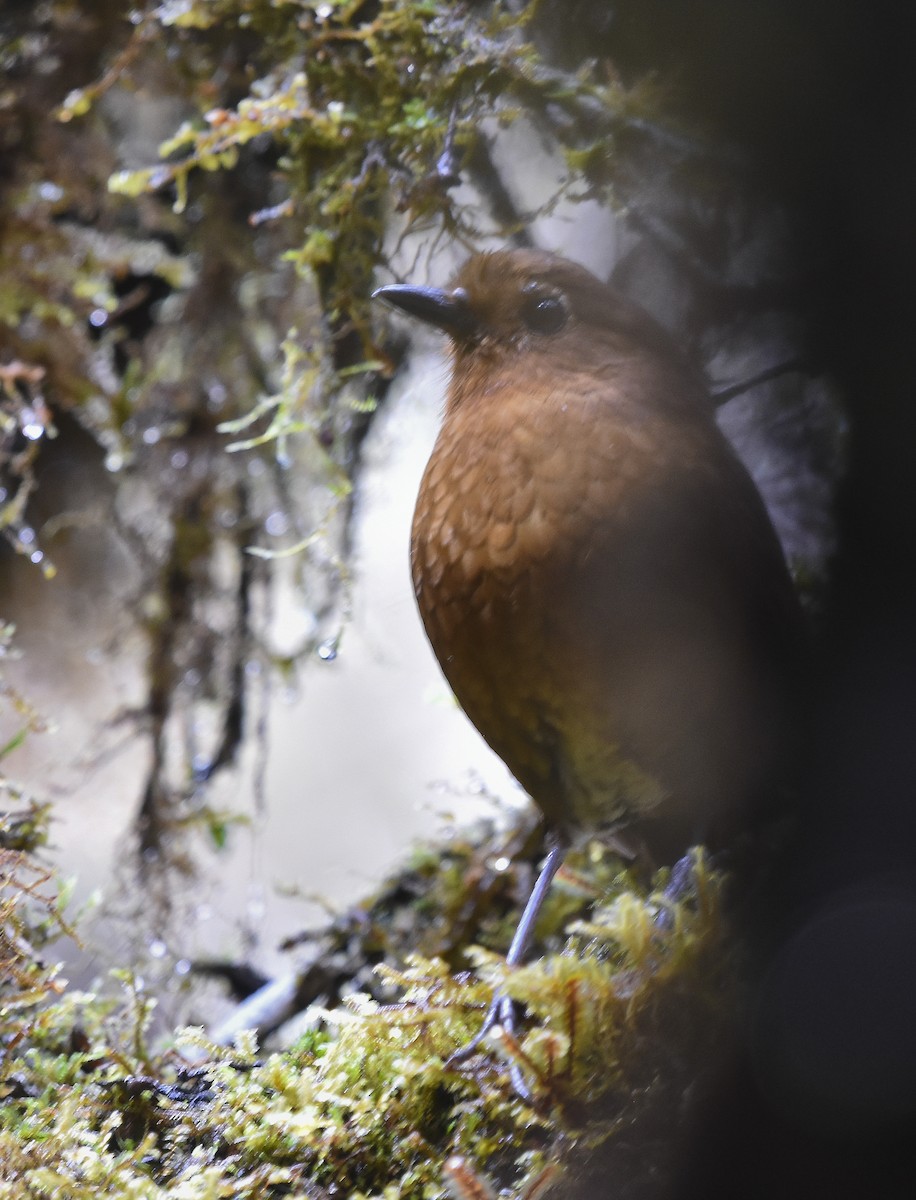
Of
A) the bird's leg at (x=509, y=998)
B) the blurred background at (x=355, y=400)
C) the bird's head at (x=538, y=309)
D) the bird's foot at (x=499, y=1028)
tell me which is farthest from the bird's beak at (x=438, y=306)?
the bird's foot at (x=499, y=1028)

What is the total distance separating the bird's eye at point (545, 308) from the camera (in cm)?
124

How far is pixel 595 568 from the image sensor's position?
3.56 feet

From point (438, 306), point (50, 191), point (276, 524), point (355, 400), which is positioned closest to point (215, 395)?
point (276, 524)

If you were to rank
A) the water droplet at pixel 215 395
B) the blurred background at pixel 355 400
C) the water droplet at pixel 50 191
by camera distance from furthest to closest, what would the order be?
the water droplet at pixel 215 395
the water droplet at pixel 50 191
the blurred background at pixel 355 400

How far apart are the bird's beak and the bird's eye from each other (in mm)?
74

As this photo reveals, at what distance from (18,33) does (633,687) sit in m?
1.79

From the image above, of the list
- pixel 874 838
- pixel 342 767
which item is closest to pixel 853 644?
pixel 874 838

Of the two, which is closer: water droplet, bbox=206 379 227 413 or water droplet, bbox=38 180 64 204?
water droplet, bbox=38 180 64 204

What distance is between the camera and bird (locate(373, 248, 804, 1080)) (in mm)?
1099

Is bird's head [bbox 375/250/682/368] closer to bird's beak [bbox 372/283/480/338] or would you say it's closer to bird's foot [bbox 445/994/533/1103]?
bird's beak [bbox 372/283/480/338]

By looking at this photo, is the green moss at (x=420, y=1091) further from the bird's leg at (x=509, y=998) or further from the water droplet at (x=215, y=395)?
the water droplet at (x=215, y=395)

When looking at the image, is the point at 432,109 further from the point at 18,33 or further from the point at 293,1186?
the point at 293,1186

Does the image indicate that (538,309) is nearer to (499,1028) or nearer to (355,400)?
(355,400)

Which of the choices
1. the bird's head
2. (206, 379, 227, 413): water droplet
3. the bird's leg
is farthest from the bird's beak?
(206, 379, 227, 413): water droplet
